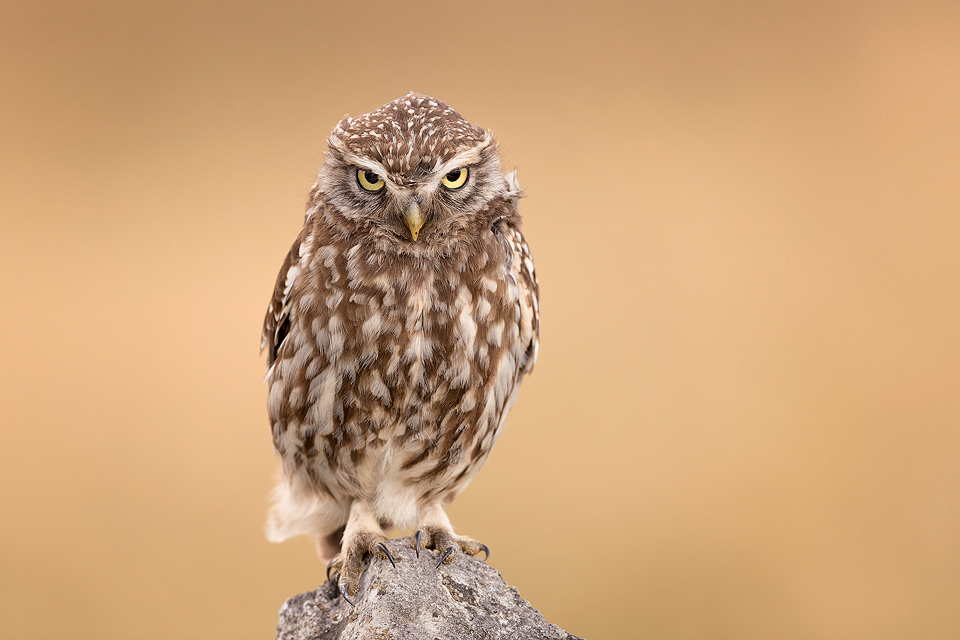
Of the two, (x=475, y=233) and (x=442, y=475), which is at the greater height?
(x=475, y=233)

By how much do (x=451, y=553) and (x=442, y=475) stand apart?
9.7 inches

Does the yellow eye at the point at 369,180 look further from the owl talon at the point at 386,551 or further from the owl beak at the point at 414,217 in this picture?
the owl talon at the point at 386,551

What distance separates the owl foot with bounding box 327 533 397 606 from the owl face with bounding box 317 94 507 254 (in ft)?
2.87

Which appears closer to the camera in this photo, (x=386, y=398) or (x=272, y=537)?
(x=386, y=398)

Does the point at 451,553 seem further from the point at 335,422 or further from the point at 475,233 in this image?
the point at 475,233

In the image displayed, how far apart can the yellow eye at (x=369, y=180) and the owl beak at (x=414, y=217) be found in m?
0.11

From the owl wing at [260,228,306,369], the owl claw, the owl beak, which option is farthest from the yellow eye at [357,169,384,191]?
the owl claw

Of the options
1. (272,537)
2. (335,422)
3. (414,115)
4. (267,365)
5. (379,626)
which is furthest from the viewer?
(272,537)

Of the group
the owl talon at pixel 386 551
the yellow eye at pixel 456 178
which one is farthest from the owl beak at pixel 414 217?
the owl talon at pixel 386 551

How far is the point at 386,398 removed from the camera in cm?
242

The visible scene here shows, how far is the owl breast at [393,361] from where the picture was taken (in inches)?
93.0

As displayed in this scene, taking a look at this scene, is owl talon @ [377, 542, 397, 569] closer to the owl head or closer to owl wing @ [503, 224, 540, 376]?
owl wing @ [503, 224, 540, 376]

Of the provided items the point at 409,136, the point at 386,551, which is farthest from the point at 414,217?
the point at 386,551

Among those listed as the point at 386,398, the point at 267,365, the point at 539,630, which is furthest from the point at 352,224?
the point at 539,630
